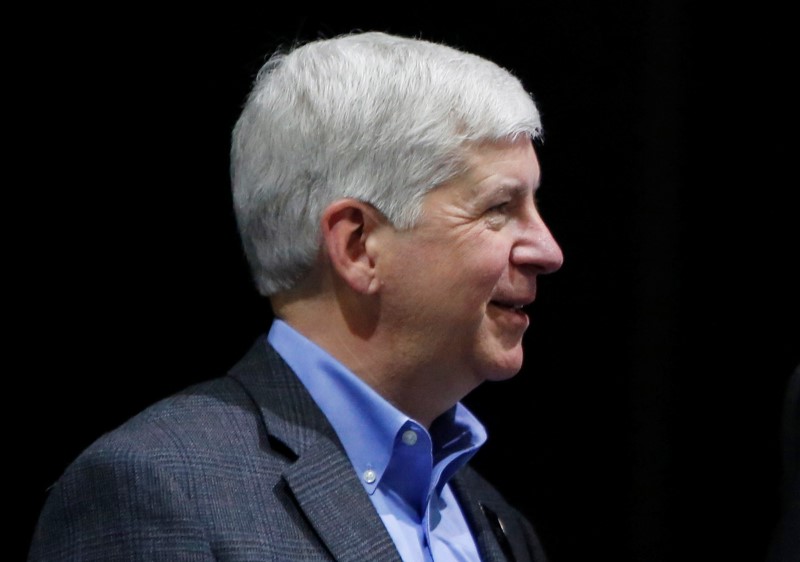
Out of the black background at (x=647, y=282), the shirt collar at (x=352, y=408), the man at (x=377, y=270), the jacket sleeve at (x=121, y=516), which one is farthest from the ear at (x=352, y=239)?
the black background at (x=647, y=282)

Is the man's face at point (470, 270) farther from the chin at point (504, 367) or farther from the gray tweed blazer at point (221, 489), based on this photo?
the gray tweed blazer at point (221, 489)

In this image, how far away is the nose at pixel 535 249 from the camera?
6.51ft

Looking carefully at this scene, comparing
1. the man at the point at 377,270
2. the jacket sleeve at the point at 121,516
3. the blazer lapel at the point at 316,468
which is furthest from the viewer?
the man at the point at 377,270

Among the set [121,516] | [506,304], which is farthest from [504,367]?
[121,516]

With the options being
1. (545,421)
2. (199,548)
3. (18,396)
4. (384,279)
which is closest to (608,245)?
(545,421)

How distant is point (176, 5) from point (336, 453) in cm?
113

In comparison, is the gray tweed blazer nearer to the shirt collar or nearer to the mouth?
the shirt collar

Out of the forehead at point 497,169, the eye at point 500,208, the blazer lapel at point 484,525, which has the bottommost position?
the blazer lapel at point 484,525

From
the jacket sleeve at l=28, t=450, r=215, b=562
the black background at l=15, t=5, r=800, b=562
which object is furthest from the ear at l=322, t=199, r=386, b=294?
the black background at l=15, t=5, r=800, b=562

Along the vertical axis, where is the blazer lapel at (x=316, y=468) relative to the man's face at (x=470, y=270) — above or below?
below

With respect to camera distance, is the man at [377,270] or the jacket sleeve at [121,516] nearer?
the jacket sleeve at [121,516]

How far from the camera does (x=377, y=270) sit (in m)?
1.94

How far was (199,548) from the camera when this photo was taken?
5.42 feet

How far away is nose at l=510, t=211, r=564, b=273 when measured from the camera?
199cm
